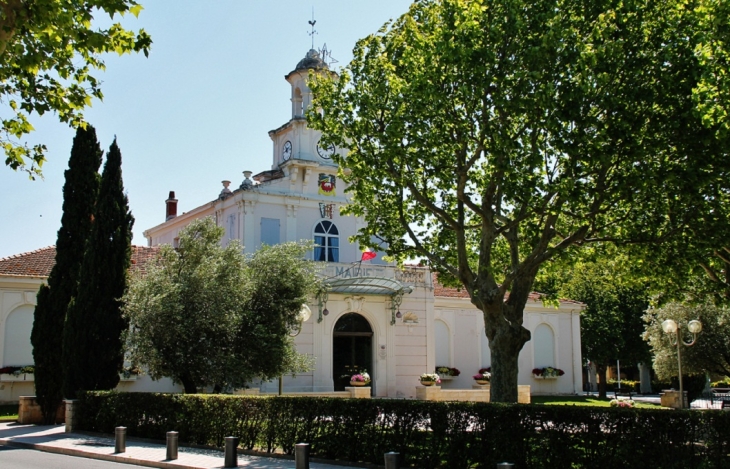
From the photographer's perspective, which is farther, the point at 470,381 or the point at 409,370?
the point at 470,381

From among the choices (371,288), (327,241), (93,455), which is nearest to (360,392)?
(371,288)

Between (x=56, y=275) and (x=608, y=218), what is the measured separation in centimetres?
1675

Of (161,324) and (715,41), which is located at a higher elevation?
(715,41)

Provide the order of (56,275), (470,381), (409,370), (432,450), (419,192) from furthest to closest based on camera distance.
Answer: (470,381)
(409,370)
(56,275)
(419,192)
(432,450)

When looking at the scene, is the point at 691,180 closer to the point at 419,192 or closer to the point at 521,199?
the point at 521,199

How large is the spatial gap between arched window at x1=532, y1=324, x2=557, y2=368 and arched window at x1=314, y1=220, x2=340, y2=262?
13.0 m

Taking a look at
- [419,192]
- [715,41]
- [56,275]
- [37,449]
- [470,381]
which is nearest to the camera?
[715,41]

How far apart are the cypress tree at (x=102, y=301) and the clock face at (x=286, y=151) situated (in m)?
12.5

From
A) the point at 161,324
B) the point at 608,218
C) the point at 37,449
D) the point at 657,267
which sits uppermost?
the point at 608,218

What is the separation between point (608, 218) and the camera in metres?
20.3

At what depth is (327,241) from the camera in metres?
34.4

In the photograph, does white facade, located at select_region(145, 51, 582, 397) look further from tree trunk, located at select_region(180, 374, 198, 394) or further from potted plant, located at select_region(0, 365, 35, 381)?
potted plant, located at select_region(0, 365, 35, 381)

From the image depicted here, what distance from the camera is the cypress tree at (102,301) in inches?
874

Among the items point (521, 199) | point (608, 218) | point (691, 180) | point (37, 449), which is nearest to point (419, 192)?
point (521, 199)
